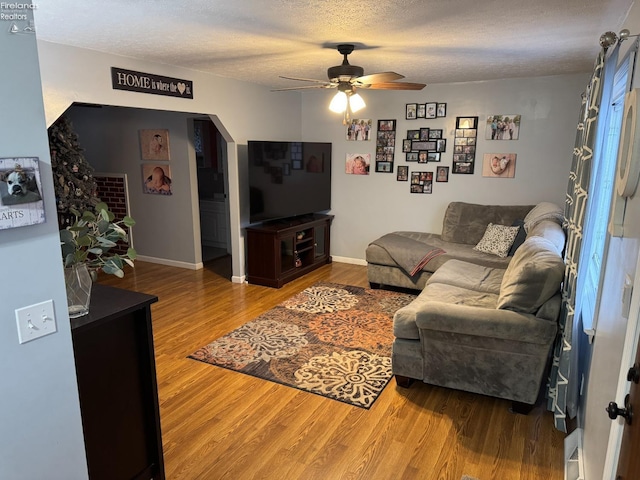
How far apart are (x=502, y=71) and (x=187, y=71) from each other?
3179mm

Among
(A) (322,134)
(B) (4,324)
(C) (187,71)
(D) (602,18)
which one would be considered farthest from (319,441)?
(A) (322,134)

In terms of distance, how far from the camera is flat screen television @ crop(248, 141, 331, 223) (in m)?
5.04

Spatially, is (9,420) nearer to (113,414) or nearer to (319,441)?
(113,414)

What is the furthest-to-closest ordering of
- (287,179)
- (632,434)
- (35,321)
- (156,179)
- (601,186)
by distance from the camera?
(156,179), (287,179), (601,186), (35,321), (632,434)

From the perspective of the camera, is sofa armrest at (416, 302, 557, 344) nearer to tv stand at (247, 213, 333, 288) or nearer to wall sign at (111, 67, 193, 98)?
tv stand at (247, 213, 333, 288)

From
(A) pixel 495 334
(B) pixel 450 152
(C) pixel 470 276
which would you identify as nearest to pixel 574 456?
(A) pixel 495 334

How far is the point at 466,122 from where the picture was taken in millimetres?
5234

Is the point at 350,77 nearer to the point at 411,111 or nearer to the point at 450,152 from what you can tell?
the point at 411,111

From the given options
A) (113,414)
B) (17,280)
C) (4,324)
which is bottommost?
(113,414)

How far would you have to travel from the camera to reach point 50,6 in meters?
2.34

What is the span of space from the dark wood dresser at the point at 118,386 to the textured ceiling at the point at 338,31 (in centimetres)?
162

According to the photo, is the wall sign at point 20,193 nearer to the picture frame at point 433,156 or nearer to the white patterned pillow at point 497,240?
the white patterned pillow at point 497,240

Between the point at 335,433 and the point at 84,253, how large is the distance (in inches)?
67.2

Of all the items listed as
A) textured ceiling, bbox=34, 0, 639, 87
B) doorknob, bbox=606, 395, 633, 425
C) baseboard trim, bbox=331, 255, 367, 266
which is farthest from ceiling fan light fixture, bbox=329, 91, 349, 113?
baseboard trim, bbox=331, 255, 367, 266
